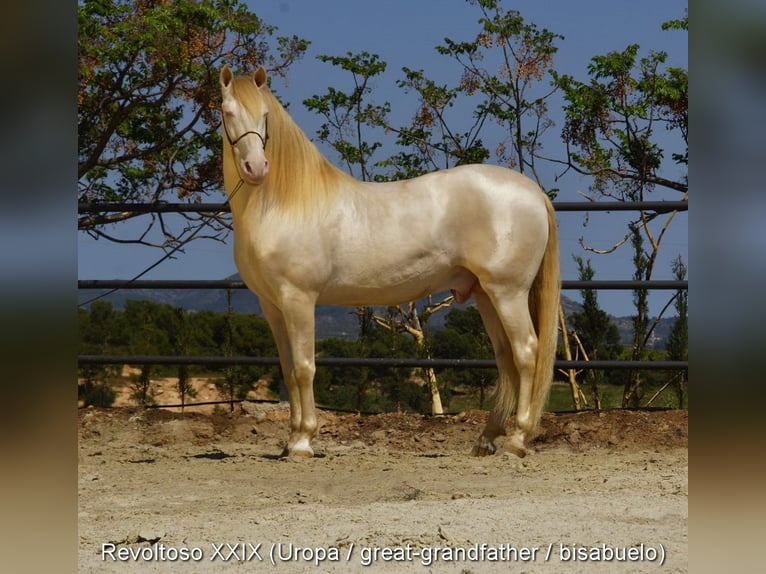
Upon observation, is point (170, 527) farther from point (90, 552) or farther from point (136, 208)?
point (136, 208)

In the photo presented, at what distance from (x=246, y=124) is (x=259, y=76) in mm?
329

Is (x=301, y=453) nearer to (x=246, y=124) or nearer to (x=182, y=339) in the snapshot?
(x=246, y=124)

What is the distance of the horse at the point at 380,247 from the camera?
468 centimetres

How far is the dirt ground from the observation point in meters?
2.78

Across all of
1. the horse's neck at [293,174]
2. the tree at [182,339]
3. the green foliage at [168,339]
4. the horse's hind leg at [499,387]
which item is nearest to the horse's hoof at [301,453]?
the horse's hind leg at [499,387]

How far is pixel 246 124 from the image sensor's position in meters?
4.50

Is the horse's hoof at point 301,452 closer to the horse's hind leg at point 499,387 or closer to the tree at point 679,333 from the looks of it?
the horse's hind leg at point 499,387

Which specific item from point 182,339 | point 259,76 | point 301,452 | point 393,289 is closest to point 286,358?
point 301,452

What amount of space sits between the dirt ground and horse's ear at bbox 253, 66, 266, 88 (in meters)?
1.98

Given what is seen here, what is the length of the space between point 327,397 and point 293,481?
3924 millimetres

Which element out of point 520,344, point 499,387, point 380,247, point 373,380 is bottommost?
point 373,380

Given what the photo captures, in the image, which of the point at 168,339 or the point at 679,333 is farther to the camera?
the point at 168,339

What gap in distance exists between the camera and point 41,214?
3.22 ft

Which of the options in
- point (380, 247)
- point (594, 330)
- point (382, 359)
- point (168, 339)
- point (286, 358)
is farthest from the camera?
point (168, 339)
